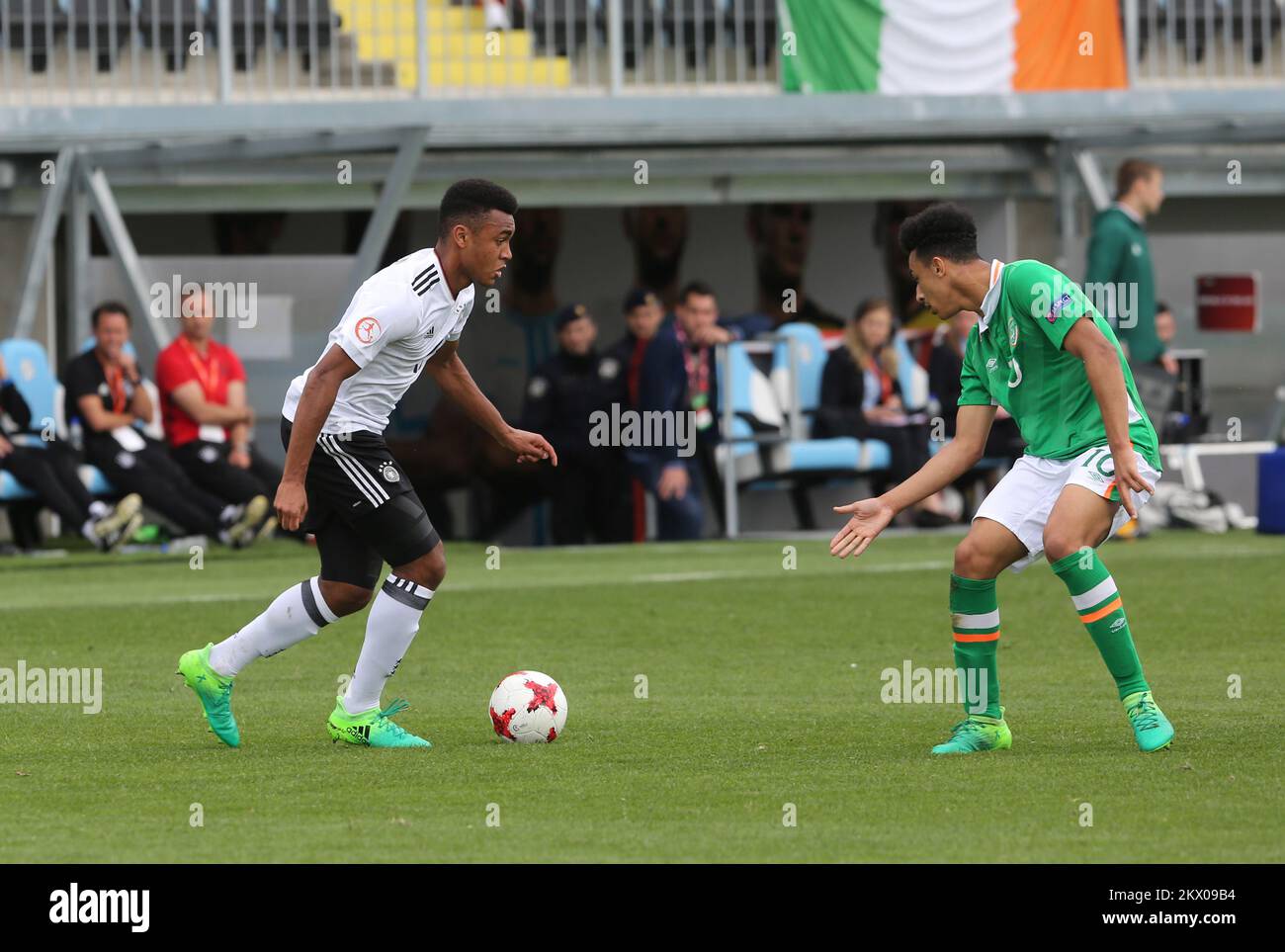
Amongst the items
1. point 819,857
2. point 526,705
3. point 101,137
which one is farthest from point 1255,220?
point 819,857

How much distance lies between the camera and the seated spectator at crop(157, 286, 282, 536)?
58.7 feet

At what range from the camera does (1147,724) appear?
778cm

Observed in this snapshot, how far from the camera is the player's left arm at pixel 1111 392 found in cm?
738

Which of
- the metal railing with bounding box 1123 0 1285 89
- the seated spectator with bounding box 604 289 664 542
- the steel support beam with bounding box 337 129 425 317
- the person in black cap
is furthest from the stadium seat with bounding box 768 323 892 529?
the metal railing with bounding box 1123 0 1285 89

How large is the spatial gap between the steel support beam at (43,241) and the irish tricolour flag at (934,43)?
6218 millimetres

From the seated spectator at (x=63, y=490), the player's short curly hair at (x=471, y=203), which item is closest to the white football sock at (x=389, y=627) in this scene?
the player's short curly hair at (x=471, y=203)

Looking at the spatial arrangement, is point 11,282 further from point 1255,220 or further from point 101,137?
point 1255,220

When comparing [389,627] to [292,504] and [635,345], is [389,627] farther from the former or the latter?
[635,345]

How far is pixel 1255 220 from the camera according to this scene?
25.5 metres

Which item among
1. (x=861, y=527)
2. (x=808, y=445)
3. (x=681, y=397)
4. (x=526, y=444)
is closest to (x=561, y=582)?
(x=681, y=397)

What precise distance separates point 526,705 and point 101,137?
12840mm

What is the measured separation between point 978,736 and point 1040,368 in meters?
1.25

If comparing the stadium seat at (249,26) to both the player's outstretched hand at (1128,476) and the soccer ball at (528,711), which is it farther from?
the player's outstretched hand at (1128,476)

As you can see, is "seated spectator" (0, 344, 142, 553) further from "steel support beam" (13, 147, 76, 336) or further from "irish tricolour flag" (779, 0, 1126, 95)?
"irish tricolour flag" (779, 0, 1126, 95)
